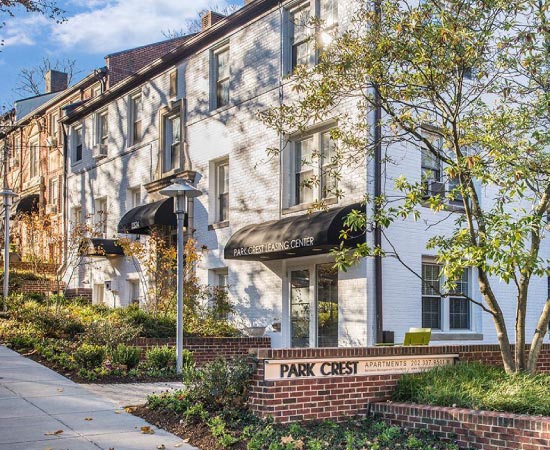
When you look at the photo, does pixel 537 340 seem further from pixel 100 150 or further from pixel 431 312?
pixel 100 150

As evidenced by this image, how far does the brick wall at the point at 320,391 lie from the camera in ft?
29.3

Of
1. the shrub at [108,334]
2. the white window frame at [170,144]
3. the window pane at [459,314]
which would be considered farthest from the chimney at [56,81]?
the window pane at [459,314]

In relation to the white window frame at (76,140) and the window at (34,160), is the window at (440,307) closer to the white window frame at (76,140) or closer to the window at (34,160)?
the white window frame at (76,140)

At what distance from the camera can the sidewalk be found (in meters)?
7.98

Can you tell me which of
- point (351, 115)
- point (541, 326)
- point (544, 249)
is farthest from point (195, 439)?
point (544, 249)

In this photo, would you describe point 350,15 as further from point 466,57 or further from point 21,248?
point 21,248

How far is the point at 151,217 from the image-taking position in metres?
20.1

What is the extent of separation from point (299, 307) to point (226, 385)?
778cm

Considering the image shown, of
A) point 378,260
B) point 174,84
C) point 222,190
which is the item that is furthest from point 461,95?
point 174,84

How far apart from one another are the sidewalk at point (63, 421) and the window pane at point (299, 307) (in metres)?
6.36

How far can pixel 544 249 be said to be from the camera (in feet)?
59.4

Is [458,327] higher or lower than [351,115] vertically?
lower

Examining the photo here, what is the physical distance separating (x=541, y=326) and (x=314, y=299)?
6594mm

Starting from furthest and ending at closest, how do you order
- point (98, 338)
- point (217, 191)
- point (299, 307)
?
point (217, 191) < point (299, 307) < point (98, 338)
